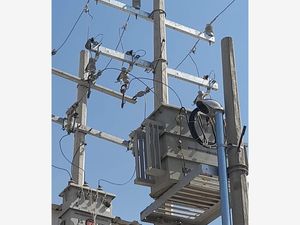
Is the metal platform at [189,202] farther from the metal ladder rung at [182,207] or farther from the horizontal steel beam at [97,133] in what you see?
the horizontal steel beam at [97,133]

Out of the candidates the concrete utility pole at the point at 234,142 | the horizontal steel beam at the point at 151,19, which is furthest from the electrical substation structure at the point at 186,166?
the horizontal steel beam at the point at 151,19

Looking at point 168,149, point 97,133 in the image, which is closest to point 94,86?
point 97,133

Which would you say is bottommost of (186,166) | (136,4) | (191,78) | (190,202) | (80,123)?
(190,202)

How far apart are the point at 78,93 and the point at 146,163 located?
6.03 metres

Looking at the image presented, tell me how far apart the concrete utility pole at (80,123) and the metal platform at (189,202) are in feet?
14.5

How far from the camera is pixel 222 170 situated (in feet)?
13.4

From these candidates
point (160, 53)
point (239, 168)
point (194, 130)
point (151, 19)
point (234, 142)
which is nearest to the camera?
point (239, 168)

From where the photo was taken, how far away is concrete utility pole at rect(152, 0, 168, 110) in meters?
7.16

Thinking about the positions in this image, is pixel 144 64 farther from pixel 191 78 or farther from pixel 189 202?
pixel 189 202

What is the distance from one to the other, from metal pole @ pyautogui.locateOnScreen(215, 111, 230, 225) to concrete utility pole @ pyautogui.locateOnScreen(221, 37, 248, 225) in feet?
0.13

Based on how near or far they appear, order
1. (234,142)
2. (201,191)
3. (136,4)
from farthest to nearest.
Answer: (136,4), (201,191), (234,142)

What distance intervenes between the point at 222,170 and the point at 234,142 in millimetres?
232
